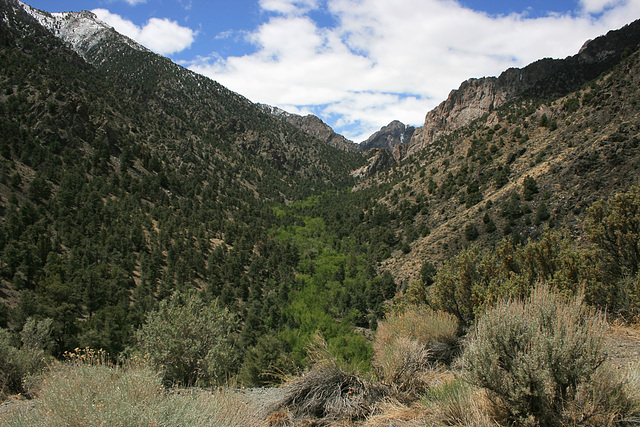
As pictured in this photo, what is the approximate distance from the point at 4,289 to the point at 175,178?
46560 mm

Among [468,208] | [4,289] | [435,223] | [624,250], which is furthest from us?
[435,223]

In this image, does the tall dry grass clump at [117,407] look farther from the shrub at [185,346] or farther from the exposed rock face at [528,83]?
the exposed rock face at [528,83]

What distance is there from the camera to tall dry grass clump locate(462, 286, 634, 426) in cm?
371

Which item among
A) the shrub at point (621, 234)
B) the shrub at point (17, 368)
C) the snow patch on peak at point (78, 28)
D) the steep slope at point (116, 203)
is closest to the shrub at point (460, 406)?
the shrub at point (621, 234)

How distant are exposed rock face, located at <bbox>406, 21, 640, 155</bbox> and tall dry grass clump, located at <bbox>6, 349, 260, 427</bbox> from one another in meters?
82.2

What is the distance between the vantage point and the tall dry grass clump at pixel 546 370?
3705 mm

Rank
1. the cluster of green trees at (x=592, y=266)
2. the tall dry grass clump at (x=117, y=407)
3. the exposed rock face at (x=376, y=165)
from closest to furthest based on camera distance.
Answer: the tall dry grass clump at (x=117, y=407) < the cluster of green trees at (x=592, y=266) < the exposed rock face at (x=376, y=165)

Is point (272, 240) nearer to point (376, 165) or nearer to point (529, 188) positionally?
point (529, 188)

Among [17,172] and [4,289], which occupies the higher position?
[17,172]

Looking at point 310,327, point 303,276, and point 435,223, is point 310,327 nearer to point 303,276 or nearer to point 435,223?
point 303,276

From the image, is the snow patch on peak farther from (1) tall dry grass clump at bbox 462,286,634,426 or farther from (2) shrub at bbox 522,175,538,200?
(1) tall dry grass clump at bbox 462,286,634,426

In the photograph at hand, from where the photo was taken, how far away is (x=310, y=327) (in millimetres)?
38281

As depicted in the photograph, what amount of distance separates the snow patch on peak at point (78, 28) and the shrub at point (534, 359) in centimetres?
16928

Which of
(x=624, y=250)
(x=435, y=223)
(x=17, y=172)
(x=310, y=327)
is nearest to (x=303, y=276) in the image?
(x=310, y=327)
